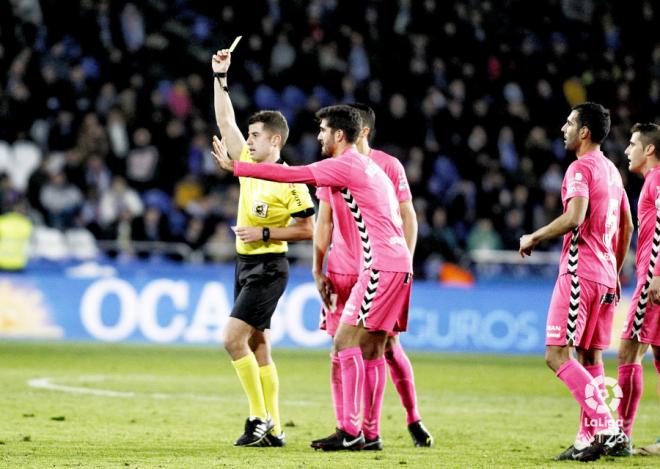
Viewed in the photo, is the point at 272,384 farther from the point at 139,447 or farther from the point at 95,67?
the point at 95,67

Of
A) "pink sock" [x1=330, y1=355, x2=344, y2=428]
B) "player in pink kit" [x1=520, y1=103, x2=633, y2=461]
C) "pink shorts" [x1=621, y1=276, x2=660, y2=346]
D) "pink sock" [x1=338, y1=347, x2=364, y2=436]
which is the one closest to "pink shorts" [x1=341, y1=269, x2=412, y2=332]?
"pink sock" [x1=338, y1=347, x2=364, y2=436]

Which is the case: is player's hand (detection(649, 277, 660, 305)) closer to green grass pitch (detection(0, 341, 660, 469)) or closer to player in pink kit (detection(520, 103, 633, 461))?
player in pink kit (detection(520, 103, 633, 461))

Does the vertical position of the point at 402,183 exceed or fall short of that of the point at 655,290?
it exceeds it

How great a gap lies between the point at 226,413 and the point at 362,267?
3.02 metres

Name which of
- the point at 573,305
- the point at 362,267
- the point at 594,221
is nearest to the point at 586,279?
the point at 573,305

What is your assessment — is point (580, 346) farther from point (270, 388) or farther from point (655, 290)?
point (270, 388)

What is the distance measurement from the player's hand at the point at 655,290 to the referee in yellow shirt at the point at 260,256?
7.71 ft

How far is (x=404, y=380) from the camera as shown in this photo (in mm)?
8969

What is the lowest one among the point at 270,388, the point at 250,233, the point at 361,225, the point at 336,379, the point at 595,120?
the point at 270,388

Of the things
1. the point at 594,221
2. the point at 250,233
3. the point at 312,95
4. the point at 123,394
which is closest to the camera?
the point at 594,221

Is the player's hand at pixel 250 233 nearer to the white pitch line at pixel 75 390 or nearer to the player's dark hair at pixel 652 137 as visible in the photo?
the player's dark hair at pixel 652 137

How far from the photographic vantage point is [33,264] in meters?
19.1

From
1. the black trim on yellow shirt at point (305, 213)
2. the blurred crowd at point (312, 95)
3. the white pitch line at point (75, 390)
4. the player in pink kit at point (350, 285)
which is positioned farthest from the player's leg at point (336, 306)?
the blurred crowd at point (312, 95)

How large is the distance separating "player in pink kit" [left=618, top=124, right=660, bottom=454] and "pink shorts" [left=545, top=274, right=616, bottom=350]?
54 cm
